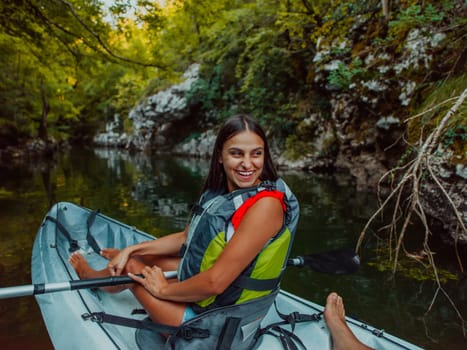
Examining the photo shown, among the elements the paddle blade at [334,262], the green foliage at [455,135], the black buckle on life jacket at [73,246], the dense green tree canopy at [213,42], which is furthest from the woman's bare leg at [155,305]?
the dense green tree canopy at [213,42]

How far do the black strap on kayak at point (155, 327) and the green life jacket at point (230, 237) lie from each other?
0.10 m

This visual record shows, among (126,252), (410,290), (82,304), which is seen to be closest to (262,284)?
(126,252)

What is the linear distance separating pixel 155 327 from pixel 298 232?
140 inches

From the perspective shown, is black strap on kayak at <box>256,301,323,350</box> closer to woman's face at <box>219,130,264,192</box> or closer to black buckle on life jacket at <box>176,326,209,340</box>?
black buckle on life jacket at <box>176,326,209,340</box>

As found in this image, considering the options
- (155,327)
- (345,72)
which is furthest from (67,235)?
(345,72)

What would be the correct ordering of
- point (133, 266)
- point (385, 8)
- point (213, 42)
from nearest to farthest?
point (133, 266) < point (385, 8) < point (213, 42)

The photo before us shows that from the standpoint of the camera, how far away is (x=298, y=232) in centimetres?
504

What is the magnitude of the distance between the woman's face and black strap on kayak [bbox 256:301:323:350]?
34.5 inches

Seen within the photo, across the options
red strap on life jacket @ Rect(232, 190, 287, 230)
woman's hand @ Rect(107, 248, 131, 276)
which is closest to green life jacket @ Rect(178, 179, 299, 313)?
red strap on life jacket @ Rect(232, 190, 287, 230)

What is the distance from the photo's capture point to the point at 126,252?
2227mm

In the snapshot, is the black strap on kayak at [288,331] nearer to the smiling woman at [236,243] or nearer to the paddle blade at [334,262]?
the smiling woman at [236,243]

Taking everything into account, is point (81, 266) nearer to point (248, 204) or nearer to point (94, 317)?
point (94, 317)

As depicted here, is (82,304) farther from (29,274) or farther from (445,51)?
(445,51)

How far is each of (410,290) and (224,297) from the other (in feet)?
7.80
